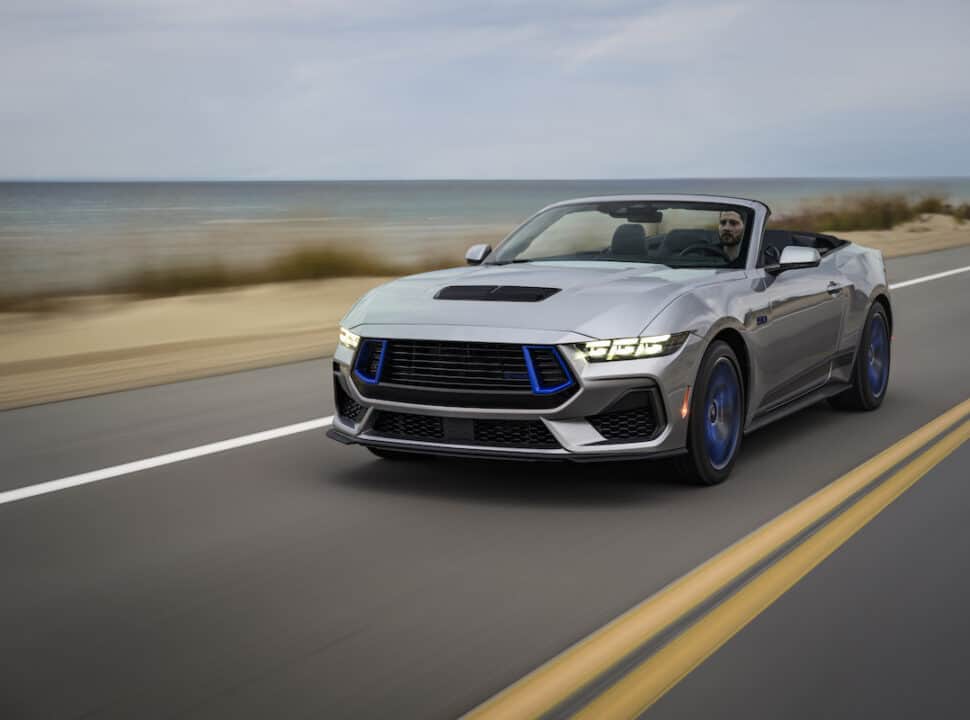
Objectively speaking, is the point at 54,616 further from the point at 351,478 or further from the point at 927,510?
the point at 927,510

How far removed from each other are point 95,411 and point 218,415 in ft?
3.02

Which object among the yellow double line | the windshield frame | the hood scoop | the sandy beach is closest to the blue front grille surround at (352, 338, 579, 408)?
the hood scoop

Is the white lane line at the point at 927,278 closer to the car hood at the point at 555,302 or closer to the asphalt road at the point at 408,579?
the asphalt road at the point at 408,579

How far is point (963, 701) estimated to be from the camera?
12.7 feet

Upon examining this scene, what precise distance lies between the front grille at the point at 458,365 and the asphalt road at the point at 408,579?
564 mm

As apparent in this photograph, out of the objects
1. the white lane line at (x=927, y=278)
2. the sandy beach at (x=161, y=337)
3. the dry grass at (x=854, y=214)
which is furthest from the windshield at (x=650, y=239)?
the dry grass at (x=854, y=214)

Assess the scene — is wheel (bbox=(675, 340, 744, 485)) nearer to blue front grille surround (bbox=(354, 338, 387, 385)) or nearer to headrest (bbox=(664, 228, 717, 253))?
headrest (bbox=(664, 228, 717, 253))

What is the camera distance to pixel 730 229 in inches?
310

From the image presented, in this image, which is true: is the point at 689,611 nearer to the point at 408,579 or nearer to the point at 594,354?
the point at 408,579

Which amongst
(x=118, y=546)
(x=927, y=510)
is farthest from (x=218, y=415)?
(x=927, y=510)

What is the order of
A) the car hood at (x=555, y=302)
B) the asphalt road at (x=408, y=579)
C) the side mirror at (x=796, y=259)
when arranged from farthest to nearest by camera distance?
1. the side mirror at (x=796, y=259)
2. the car hood at (x=555, y=302)
3. the asphalt road at (x=408, y=579)

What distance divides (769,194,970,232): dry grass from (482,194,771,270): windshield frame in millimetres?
27608

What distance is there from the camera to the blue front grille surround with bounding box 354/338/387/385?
6629 mm

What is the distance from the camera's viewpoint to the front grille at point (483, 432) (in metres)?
6.27
